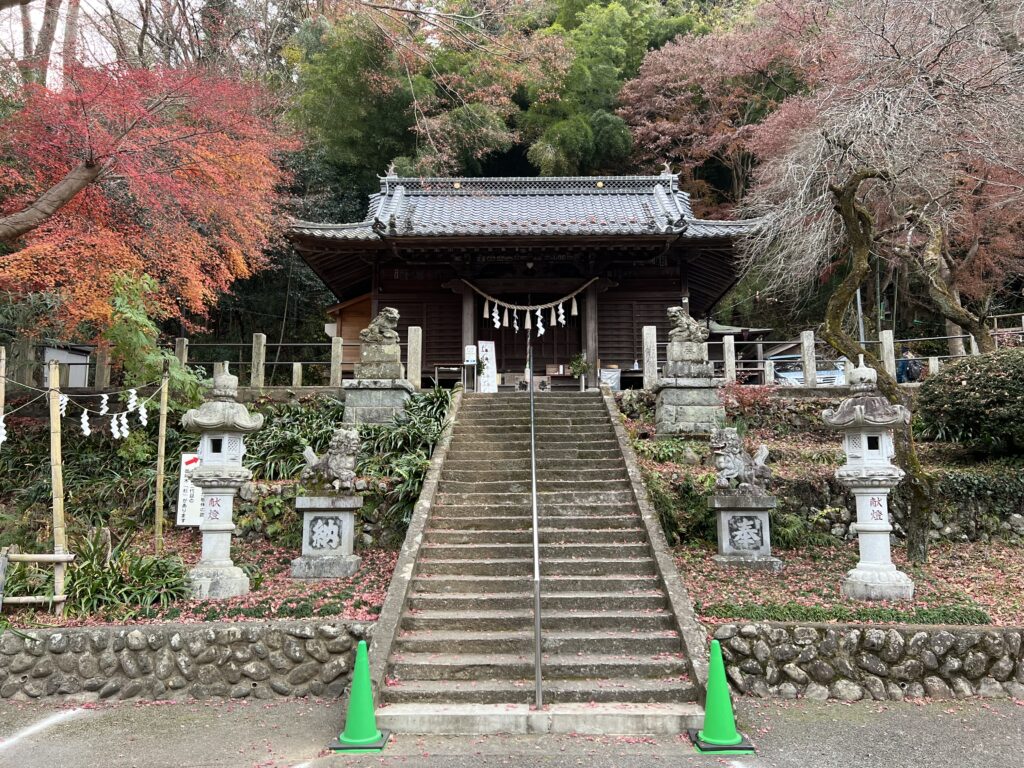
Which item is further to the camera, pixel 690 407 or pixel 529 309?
pixel 529 309

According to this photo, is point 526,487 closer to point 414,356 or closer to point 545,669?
point 545,669

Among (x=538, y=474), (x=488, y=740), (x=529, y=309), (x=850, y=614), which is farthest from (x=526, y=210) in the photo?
(x=488, y=740)

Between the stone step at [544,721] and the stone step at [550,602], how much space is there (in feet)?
4.47

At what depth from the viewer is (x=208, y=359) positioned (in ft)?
67.8

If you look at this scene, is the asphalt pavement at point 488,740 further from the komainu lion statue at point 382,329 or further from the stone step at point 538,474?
the komainu lion statue at point 382,329

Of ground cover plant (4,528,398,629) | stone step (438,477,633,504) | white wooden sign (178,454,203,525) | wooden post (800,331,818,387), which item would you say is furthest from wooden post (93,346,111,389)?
wooden post (800,331,818,387)

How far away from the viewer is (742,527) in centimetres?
766

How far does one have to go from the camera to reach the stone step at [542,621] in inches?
228

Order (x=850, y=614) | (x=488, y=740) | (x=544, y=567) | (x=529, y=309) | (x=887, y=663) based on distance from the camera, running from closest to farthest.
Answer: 1. (x=488, y=740)
2. (x=887, y=663)
3. (x=850, y=614)
4. (x=544, y=567)
5. (x=529, y=309)

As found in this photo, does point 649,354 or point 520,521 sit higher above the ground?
point 649,354

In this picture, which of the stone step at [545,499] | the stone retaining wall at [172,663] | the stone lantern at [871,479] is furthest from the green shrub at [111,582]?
the stone lantern at [871,479]

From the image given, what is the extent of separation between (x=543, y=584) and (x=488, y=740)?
1.98 metres

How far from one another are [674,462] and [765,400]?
10.8 feet

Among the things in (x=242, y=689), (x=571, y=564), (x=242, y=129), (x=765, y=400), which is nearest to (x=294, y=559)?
(x=242, y=689)
